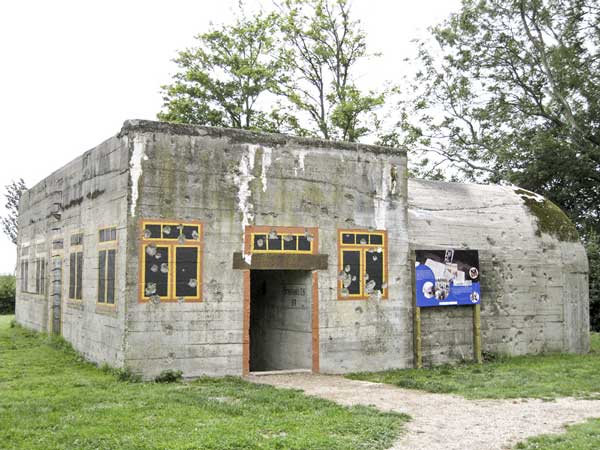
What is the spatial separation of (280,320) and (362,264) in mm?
2051

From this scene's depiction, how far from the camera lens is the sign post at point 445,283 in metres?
14.6

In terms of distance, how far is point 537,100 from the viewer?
2853 centimetres

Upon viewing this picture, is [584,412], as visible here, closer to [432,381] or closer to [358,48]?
[432,381]

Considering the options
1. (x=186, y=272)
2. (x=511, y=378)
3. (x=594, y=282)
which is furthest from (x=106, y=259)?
(x=594, y=282)

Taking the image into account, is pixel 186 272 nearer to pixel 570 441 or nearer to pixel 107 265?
pixel 107 265

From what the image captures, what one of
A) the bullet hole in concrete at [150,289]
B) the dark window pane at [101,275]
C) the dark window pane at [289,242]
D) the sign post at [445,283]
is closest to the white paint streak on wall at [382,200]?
the sign post at [445,283]

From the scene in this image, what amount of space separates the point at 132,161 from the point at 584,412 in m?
7.99

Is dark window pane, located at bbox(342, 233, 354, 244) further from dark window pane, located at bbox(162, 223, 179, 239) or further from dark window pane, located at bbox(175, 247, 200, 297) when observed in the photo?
dark window pane, located at bbox(162, 223, 179, 239)

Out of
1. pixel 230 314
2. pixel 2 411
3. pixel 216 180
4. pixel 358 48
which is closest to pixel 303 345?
pixel 230 314

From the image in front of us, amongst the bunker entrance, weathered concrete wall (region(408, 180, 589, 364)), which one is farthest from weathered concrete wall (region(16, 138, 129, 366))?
weathered concrete wall (region(408, 180, 589, 364))

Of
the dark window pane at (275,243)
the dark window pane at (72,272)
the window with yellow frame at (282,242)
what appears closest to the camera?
the window with yellow frame at (282,242)

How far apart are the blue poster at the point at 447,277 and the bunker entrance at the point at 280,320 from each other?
8.15 ft

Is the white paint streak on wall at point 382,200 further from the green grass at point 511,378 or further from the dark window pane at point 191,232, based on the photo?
the dark window pane at point 191,232

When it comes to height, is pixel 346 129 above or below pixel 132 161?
above
